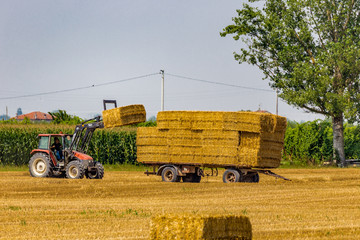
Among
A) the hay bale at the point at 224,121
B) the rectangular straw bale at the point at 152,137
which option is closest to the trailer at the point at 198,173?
the rectangular straw bale at the point at 152,137

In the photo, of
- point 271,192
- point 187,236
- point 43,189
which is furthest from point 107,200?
point 187,236

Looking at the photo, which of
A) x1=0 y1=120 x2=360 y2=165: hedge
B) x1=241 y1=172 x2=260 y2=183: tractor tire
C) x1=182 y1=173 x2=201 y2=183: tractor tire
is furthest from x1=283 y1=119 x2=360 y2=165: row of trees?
x1=182 y1=173 x2=201 y2=183: tractor tire

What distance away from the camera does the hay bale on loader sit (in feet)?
87.7

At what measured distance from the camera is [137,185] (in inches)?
1025

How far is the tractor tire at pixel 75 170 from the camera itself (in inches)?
1093

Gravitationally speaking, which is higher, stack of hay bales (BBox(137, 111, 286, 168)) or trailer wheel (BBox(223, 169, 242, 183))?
stack of hay bales (BBox(137, 111, 286, 168))

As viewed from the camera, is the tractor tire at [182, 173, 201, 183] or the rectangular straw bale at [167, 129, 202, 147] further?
the tractor tire at [182, 173, 201, 183]

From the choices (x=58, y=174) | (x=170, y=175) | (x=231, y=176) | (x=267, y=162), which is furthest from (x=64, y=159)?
(x=267, y=162)

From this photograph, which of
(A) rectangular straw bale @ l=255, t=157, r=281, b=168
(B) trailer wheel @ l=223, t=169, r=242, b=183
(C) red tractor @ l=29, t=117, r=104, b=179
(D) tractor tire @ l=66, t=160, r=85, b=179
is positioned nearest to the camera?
(A) rectangular straw bale @ l=255, t=157, r=281, b=168

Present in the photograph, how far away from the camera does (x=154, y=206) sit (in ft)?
62.2

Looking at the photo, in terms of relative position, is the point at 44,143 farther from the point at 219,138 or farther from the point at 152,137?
the point at 219,138

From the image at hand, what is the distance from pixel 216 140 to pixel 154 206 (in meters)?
8.45

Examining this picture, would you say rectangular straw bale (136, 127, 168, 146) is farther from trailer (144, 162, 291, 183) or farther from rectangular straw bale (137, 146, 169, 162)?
trailer (144, 162, 291, 183)

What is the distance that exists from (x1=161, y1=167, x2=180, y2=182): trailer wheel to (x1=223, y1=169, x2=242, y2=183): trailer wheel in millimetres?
1998
